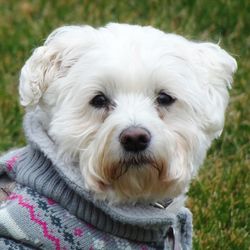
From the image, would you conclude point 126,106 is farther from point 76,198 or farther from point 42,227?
point 42,227

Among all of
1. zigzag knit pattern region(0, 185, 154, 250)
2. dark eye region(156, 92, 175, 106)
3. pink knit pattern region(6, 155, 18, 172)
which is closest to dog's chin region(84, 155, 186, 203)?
zigzag knit pattern region(0, 185, 154, 250)

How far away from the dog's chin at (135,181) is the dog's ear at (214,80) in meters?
0.27

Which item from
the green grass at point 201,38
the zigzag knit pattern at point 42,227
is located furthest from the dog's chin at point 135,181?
the green grass at point 201,38

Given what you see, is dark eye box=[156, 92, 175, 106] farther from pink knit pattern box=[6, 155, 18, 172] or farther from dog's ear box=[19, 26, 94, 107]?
pink knit pattern box=[6, 155, 18, 172]

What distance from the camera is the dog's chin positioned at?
11.2 ft

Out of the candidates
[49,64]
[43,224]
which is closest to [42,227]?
[43,224]

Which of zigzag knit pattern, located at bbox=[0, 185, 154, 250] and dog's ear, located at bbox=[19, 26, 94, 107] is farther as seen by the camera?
dog's ear, located at bbox=[19, 26, 94, 107]

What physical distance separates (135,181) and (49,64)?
575 mm

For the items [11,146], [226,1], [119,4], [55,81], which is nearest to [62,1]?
[119,4]

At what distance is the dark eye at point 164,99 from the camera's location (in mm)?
3555

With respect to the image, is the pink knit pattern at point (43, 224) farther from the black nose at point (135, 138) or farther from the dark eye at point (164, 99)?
the dark eye at point (164, 99)

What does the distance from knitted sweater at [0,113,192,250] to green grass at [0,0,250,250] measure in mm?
927

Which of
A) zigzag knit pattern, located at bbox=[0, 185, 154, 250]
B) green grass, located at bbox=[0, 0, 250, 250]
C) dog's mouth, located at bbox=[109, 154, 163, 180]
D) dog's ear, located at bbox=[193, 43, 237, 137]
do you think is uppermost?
dog's ear, located at bbox=[193, 43, 237, 137]

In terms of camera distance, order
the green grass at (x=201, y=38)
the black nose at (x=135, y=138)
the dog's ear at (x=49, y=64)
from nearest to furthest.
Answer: the black nose at (x=135, y=138), the dog's ear at (x=49, y=64), the green grass at (x=201, y=38)
